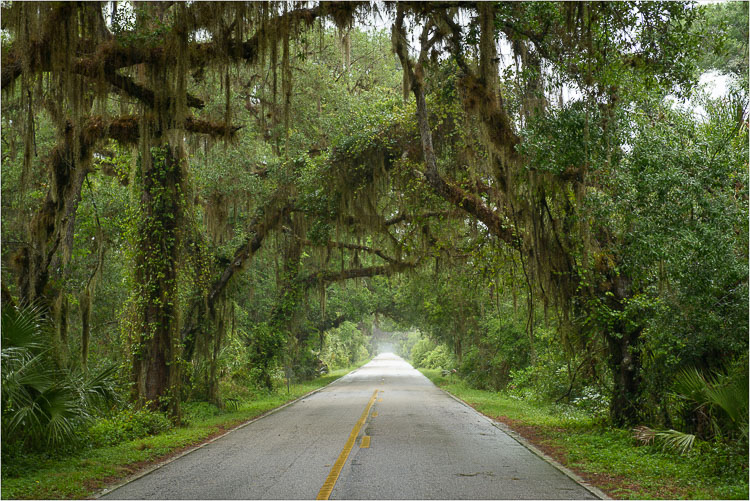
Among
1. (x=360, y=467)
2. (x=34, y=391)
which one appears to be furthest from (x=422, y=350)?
(x=34, y=391)

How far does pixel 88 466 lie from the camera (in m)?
7.98

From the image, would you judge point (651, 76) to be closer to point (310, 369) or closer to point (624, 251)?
point (624, 251)

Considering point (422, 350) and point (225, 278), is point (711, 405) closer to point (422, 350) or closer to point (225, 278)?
point (225, 278)

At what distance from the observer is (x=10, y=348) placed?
6914mm

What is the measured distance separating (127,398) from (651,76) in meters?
12.2

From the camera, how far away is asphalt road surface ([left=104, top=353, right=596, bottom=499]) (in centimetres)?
625

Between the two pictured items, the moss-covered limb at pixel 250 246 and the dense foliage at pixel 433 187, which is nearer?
the dense foliage at pixel 433 187

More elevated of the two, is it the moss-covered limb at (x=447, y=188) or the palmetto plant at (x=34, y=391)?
the moss-covered limb at (x=447, y=188)

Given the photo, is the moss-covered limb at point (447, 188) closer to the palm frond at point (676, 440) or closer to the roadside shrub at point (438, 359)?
the palm frond at point (676, 440)

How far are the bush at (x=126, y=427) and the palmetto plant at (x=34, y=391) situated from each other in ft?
4.16

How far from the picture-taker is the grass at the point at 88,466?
650 cm

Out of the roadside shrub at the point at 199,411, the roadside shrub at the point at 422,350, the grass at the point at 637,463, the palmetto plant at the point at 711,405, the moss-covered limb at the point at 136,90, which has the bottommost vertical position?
the roadside shrub at the point at 422,350

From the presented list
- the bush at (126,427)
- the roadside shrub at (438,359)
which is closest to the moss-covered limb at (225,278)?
the bush at (126,427)

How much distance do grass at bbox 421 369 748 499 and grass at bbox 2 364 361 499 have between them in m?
6.08
